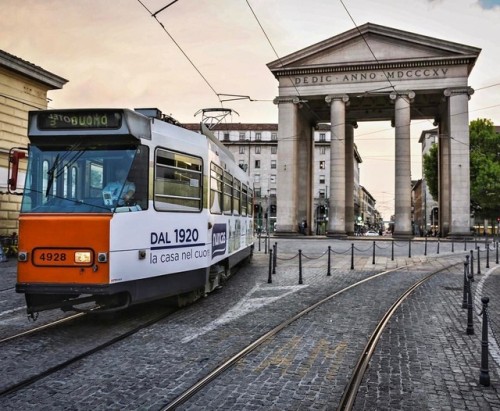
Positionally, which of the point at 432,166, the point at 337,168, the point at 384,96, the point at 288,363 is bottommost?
the point at 288,363

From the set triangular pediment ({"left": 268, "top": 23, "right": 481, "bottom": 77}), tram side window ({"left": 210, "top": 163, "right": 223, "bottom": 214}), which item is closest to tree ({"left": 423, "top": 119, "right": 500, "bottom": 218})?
triangular pediment ({"left": 268, "top": 23, "right": 481, "bottom": 77})

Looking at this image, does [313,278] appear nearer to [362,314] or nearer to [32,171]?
[362,314]

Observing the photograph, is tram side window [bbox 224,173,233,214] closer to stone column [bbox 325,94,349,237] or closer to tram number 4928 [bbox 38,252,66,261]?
tram number 4928 [bbox 38,252,66,261]

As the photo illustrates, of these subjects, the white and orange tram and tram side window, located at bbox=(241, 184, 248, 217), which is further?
tram side window, located at bbox=(241, 184, 248, 217)

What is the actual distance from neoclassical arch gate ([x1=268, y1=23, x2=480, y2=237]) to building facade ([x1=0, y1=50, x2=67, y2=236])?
2681 centimetres

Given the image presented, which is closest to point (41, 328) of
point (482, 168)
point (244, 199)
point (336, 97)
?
point (244, 199)

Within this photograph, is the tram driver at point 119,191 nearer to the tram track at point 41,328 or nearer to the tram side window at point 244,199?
the tram track at point 41,328

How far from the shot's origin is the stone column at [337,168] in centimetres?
4316

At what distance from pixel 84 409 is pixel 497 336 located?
6.29 m

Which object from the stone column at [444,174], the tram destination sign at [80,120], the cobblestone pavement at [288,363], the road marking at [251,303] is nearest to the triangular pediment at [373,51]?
the stone column at [444,174]

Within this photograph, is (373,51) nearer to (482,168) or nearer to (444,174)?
(444,174)

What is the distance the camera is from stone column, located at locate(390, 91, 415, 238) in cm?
4184

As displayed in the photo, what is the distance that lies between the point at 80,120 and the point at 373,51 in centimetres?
4015

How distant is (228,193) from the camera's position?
11203mm
